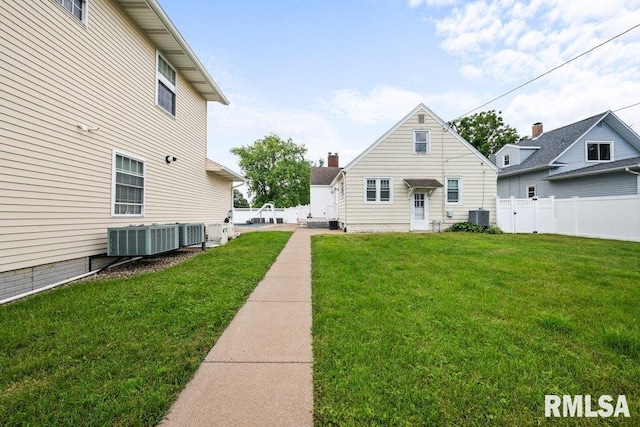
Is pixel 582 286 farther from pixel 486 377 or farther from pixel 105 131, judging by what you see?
pixel 105 131

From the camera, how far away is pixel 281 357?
2588 mm

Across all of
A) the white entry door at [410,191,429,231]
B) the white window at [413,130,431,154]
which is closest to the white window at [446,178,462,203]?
the white entry door at [410,191,429,231]

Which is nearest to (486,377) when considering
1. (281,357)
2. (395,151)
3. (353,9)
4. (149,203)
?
(281,357)

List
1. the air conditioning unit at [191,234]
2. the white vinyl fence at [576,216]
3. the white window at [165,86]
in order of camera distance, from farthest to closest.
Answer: the white vinyl fence at [576,216] → the white window at [165,86] → the air conditioning unit at [191,234]

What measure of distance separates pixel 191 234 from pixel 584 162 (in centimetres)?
2251

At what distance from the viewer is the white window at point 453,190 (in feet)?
48.9

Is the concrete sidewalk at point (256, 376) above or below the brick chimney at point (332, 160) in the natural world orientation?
below

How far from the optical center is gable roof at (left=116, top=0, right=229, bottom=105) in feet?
21.7

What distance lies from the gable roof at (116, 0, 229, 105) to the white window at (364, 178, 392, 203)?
8.32 meters

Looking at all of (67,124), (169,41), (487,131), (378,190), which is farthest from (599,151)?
(67,124)

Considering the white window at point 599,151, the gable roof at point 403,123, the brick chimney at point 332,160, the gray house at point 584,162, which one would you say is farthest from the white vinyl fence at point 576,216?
the brick chimney at point 332,160

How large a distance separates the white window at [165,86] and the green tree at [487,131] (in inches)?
1273

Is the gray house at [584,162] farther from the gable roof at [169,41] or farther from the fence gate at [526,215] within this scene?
the gable roof at [169,41]

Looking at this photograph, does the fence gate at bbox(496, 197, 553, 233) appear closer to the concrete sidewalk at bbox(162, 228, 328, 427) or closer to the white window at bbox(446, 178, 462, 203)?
the white window at bbox(446, 178, 462, 203)
